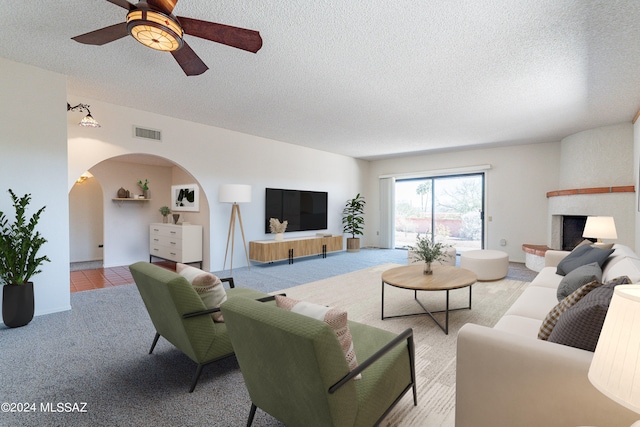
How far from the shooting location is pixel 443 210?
785 centimetres

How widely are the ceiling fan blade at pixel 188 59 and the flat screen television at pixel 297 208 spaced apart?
3939 mm

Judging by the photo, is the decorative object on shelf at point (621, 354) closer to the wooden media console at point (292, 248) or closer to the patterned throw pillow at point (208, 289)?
the patterned throw pillow at point (208, 289)

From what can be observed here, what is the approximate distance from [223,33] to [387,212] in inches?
283

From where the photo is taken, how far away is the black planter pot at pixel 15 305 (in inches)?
114

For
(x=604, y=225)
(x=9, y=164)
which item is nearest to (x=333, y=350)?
(x=9, y=164)

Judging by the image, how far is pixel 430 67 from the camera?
3.03m

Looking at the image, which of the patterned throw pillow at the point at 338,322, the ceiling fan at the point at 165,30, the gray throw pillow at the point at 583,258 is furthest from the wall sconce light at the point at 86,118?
the gray throw pillow at the point at 583,258

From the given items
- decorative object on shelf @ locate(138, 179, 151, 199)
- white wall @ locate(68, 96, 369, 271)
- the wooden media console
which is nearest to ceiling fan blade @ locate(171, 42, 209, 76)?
white wall @ locate(68, 96, 369, 271)

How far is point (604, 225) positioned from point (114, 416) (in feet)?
17.1

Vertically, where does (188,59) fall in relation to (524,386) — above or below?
above

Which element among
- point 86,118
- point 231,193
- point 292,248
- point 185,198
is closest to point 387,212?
point 292,248

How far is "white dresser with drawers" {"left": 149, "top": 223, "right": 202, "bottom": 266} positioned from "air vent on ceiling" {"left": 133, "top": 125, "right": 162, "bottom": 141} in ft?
5.13

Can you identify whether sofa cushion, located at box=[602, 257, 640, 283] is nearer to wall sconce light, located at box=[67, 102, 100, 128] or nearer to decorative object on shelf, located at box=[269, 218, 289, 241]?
decorative object on shelf, located at box=[269, 218, 289, 241]

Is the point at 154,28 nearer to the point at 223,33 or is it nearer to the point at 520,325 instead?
the point at 223,33
